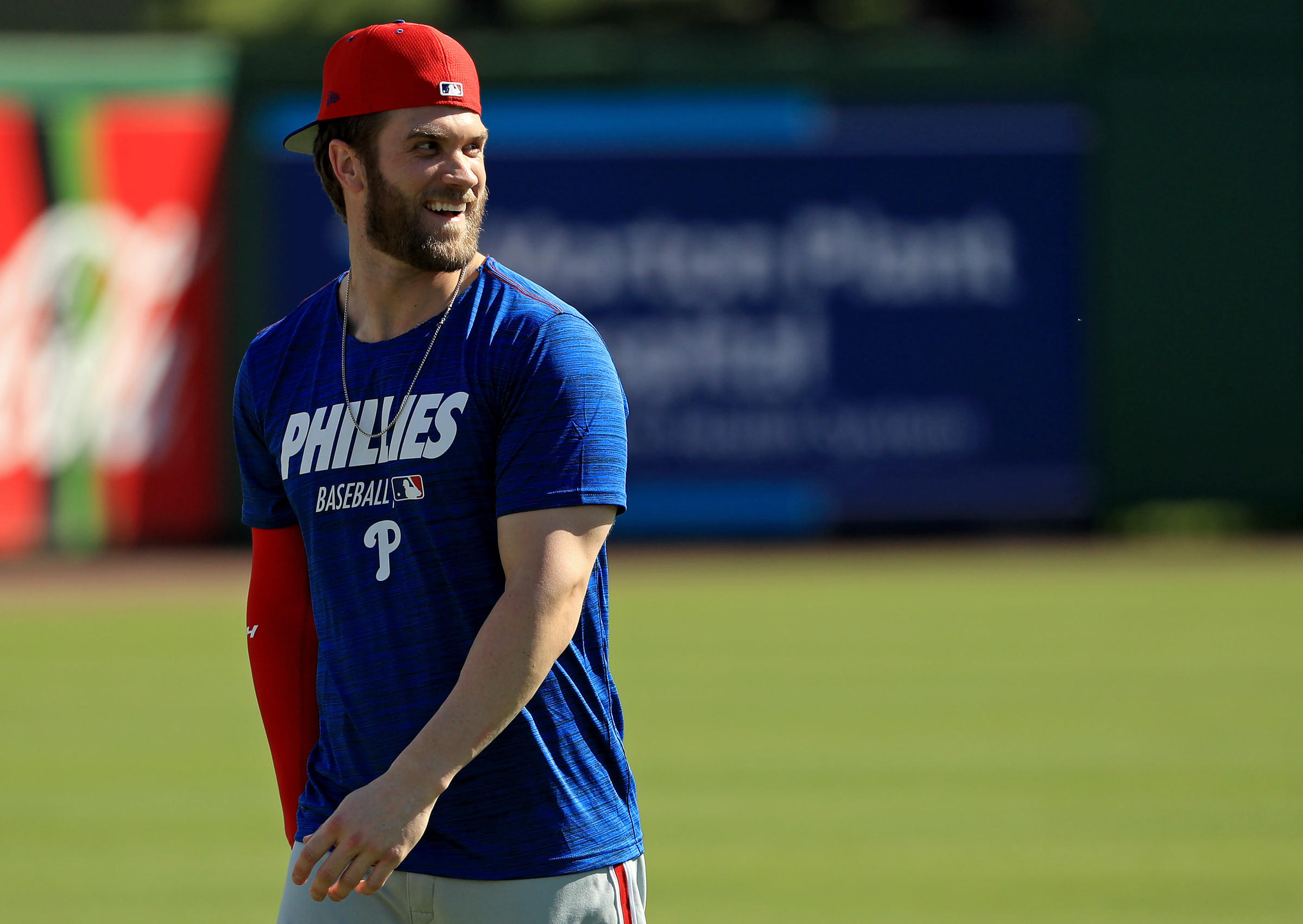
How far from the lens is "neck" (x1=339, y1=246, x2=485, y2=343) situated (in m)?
3.15

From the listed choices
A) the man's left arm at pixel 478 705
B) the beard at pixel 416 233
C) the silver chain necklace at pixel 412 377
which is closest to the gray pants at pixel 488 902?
the man's left arm at pixel 478 705

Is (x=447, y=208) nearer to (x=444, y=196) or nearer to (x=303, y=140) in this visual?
(x=444, y=196)

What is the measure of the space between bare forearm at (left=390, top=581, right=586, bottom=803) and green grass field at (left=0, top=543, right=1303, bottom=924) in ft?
12.5

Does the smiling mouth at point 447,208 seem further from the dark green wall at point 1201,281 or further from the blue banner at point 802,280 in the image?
the dark green wall at point 1201,281

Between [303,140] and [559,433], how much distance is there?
2.89 ft

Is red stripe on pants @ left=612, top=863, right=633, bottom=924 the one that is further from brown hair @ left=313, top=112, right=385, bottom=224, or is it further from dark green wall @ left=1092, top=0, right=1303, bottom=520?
dark green wall @ left=1092, top=0, right=1303, bottom=520

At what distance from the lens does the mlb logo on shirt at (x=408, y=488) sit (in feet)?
10.0

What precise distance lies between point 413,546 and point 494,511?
5.7 inches

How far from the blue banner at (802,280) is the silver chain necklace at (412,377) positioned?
1493 centimetres

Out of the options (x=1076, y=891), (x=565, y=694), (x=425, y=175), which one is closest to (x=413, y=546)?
(x=565, y=694)

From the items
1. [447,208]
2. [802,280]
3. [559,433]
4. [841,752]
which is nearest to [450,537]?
[559,433]

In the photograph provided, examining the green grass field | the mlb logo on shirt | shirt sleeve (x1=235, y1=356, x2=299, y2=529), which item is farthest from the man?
the green grass field

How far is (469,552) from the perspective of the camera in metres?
3.04

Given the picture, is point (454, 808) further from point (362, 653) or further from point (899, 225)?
point (899, 225)
